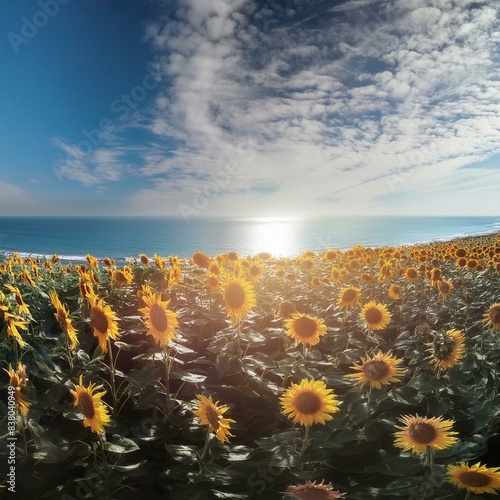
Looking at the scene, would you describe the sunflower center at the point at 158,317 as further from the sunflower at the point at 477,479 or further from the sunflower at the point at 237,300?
the sunflower at the point at 477,479

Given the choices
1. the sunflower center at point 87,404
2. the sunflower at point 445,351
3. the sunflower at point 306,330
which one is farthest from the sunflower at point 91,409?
the sunflower at point 445,351

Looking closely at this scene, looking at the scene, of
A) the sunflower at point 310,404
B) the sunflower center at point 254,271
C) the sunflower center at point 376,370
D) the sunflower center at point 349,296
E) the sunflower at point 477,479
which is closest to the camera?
the sunflower at point 477,479

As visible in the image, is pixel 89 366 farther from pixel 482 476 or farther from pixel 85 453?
pixel 482 476

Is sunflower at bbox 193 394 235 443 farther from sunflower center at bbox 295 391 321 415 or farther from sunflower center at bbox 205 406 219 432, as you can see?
sunflower center at bbox 295 391 321 415

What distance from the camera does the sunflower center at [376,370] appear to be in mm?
2776

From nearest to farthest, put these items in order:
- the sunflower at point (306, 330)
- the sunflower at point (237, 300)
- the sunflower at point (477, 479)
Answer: the sunflower at point (477, 479), the sunflower at point (306, 330), the sunflower at point (237, 300)

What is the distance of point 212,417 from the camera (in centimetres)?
236

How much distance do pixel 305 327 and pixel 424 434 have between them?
1476mm

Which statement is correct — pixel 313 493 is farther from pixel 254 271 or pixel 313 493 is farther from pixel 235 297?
pixel 254 271

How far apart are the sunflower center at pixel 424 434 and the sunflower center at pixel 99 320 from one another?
7.34 feet

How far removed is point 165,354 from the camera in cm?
309

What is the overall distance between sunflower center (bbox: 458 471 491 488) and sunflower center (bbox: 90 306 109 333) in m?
2.48

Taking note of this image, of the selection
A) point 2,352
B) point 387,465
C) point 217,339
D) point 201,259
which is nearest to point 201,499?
point 387,465

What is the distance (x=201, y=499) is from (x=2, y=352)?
7.10ft
